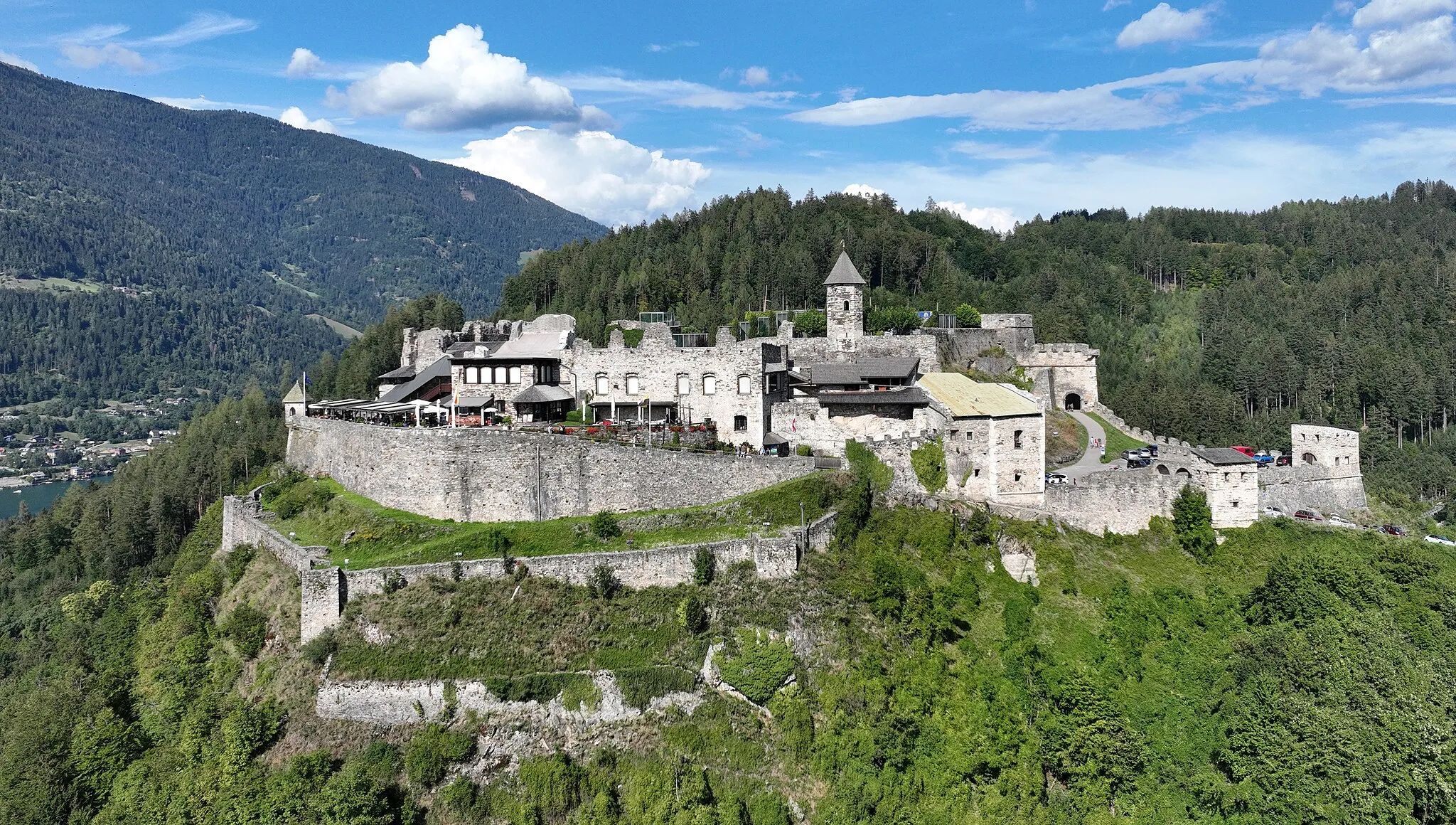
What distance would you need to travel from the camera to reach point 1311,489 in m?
48.9

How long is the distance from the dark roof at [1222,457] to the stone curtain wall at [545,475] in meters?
17.7

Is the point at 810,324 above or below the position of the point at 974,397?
above

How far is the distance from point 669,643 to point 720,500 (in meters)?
7.57

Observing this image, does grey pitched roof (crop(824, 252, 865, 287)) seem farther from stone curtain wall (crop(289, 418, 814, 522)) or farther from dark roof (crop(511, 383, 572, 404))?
dark roof (crop(511, 383, 572, 404))

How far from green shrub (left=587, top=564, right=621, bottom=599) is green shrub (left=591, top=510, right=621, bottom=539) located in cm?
267

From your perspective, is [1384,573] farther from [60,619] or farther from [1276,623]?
[60,619]

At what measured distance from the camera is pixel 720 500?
3925 centimetres

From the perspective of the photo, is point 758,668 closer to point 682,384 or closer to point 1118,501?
point 682,384

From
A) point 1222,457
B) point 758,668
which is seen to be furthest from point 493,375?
point 1222,457

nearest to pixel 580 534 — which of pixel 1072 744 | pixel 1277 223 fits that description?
pixel 1072 744

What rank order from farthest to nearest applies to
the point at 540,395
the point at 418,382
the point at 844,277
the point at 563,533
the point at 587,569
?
1. the point at 418,382
2. the point at 844,277
3. the point at 540,395
4. the point at 563,533
5. the point at 587,569

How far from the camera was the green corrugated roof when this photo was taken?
41062mm

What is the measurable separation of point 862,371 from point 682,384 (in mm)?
8862

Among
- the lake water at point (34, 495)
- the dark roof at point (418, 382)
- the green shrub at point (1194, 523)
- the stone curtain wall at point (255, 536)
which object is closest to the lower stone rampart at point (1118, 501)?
the green shrub at point (1194, 523)
